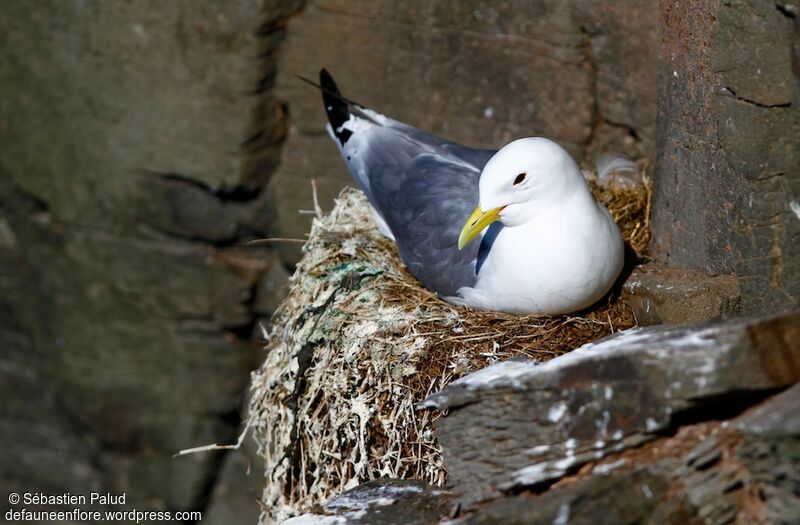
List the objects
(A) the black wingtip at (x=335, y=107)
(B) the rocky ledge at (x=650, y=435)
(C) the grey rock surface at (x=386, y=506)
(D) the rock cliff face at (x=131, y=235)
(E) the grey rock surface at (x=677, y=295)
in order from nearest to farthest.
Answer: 1. (B) the rocky ledge at (x=650, y=435)
2. (C) the grey rock surface at (x=386, y=506)
3. (E) the grey rock surface at (x=677, y=295)
4. (A) the black wingtip at (x=335, y=107)
5. (D) the rock cliff face at (x=131, y=235)

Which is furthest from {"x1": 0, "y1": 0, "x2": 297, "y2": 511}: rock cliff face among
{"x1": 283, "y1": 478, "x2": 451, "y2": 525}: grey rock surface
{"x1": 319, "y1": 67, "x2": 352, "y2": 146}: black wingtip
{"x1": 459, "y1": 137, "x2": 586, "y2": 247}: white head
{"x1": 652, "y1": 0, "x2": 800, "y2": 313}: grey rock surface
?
{"x1": 283, "y1": 478, "x2": 451, "y2": 525}: grey rock surface

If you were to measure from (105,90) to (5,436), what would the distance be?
1.88m

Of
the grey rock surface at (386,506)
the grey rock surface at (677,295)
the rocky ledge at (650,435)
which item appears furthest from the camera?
the grey rock surface at (677,295)

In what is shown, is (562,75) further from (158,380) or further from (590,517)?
(158,380)

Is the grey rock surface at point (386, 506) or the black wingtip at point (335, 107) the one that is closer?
the grey rock surface at point (386, 506)

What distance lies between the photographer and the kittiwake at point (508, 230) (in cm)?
234

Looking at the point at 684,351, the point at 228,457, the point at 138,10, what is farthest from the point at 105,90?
the point at 684,351

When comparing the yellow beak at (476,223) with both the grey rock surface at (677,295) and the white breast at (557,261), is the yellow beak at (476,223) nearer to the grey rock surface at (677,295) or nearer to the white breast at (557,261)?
the white breast at (557,261)

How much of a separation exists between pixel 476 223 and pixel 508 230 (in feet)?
0.36

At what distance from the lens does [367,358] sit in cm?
244

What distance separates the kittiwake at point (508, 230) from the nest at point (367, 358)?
Answer: 0.22 ft

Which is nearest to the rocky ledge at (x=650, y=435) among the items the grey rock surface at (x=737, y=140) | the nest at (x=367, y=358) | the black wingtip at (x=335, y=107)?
the grey rock surface at (x=737, y=140)

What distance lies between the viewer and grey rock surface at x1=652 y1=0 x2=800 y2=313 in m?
1.86

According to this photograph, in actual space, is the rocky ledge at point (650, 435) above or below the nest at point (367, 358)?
below
